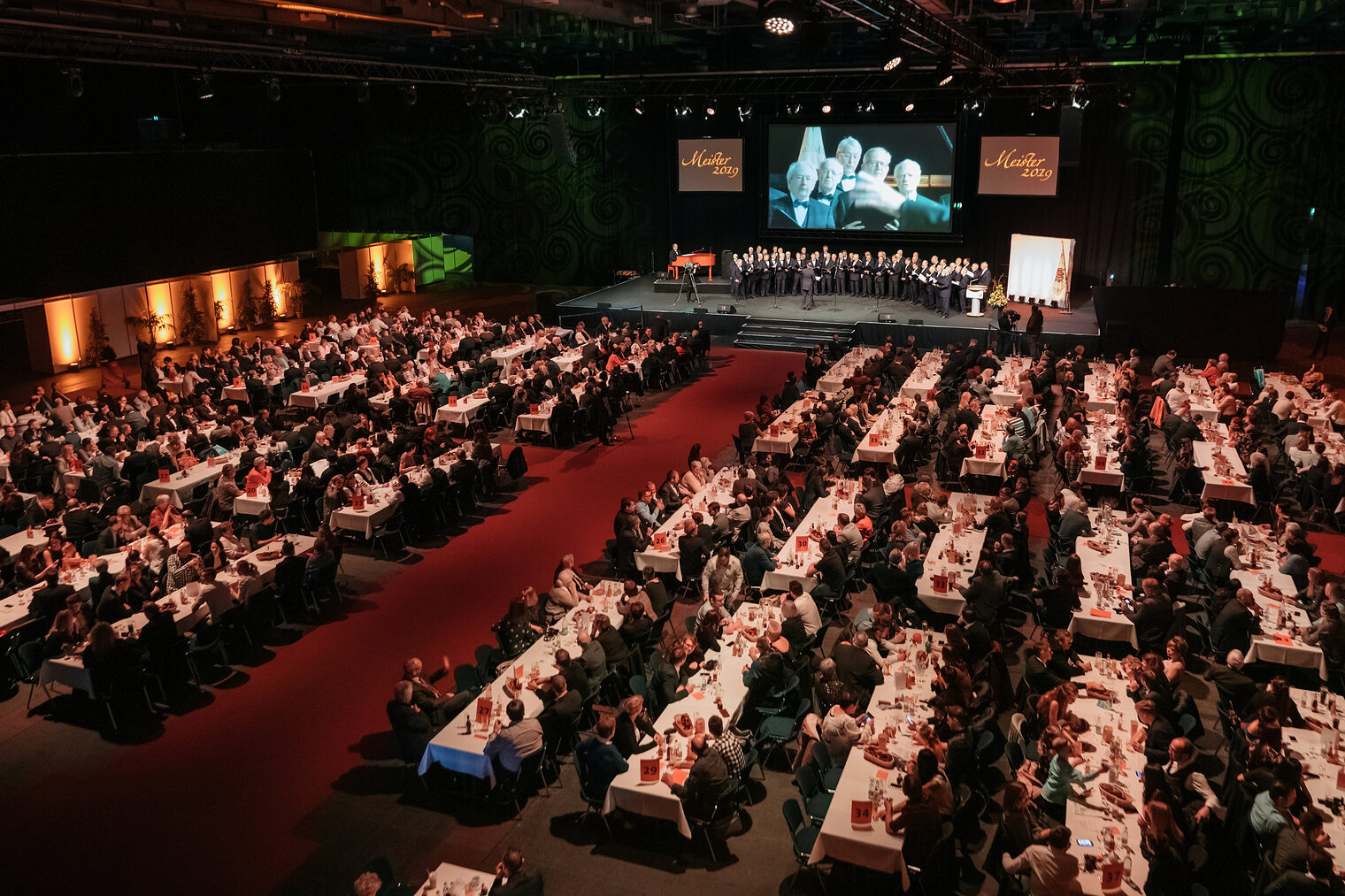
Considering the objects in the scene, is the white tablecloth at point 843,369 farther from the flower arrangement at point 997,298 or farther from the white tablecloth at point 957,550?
the white tablecloth at point 957,550

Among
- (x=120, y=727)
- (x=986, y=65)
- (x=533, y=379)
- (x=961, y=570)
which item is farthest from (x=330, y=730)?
(x=986, y=65)

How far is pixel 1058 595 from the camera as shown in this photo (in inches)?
378

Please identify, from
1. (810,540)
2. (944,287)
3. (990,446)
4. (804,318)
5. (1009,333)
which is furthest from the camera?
(804,318)

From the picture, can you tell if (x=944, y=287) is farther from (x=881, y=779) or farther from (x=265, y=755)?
(x=265, y=755)

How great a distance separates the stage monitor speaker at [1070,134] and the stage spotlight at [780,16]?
1726cm

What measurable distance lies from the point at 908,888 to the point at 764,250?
23306 mm

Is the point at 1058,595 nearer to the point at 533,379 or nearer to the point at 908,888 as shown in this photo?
the point at 908,888

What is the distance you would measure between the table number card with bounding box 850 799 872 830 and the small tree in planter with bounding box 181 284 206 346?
80.0 ft

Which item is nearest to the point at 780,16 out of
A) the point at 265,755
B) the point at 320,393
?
the point at 265,755

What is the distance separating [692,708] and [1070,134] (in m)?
21.4

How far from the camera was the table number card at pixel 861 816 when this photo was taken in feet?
A: 22.0

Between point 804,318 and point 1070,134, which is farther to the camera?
point 1070,134

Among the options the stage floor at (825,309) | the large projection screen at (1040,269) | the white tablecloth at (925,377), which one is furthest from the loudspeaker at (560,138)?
the white tablecloth at (925,377)

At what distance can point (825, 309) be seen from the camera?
2497 centimetres
